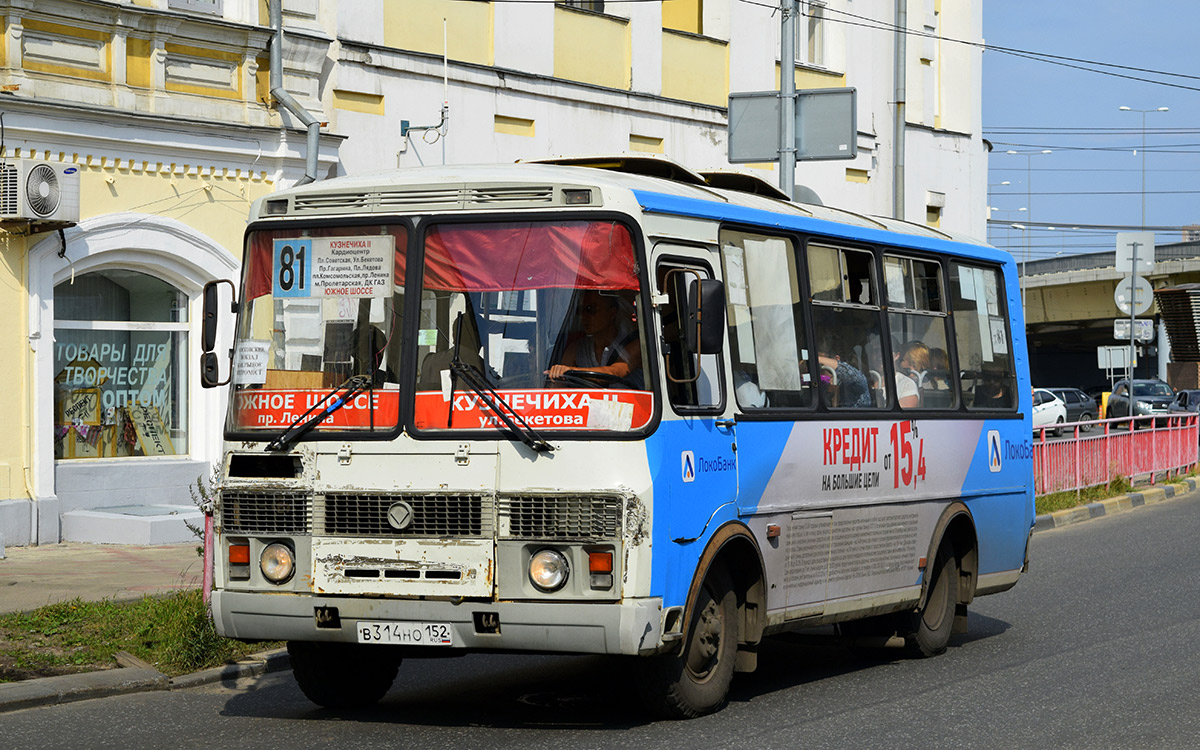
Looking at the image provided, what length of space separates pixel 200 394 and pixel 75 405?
1.49 metres

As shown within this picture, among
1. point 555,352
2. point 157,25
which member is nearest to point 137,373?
point 157,25

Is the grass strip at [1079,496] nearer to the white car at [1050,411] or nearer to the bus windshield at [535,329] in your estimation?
the bus windshield at [535,329]

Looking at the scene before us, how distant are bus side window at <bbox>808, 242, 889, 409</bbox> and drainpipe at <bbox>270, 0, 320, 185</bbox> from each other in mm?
9028

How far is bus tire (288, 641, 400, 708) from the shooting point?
869 centimetres

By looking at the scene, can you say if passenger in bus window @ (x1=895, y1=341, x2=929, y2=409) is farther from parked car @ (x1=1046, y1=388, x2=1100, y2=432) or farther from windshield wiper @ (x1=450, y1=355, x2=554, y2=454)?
parked car @ (x1=1046, y1=388, x2=1100, y2=432)

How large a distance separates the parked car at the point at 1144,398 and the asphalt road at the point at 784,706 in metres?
37.7

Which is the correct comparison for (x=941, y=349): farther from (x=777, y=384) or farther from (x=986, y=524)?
(x=777, y=384)

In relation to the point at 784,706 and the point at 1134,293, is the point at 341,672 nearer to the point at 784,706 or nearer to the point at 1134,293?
the point at 784,706

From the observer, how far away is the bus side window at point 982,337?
1147 centimetres

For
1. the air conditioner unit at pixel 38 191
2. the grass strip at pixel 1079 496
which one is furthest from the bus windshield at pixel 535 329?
the grass strip at pixel 1079 496

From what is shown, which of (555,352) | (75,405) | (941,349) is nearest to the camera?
(555,352)

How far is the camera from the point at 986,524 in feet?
38.2

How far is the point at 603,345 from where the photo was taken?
789 cm

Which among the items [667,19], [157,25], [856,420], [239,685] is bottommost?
[239,685]
